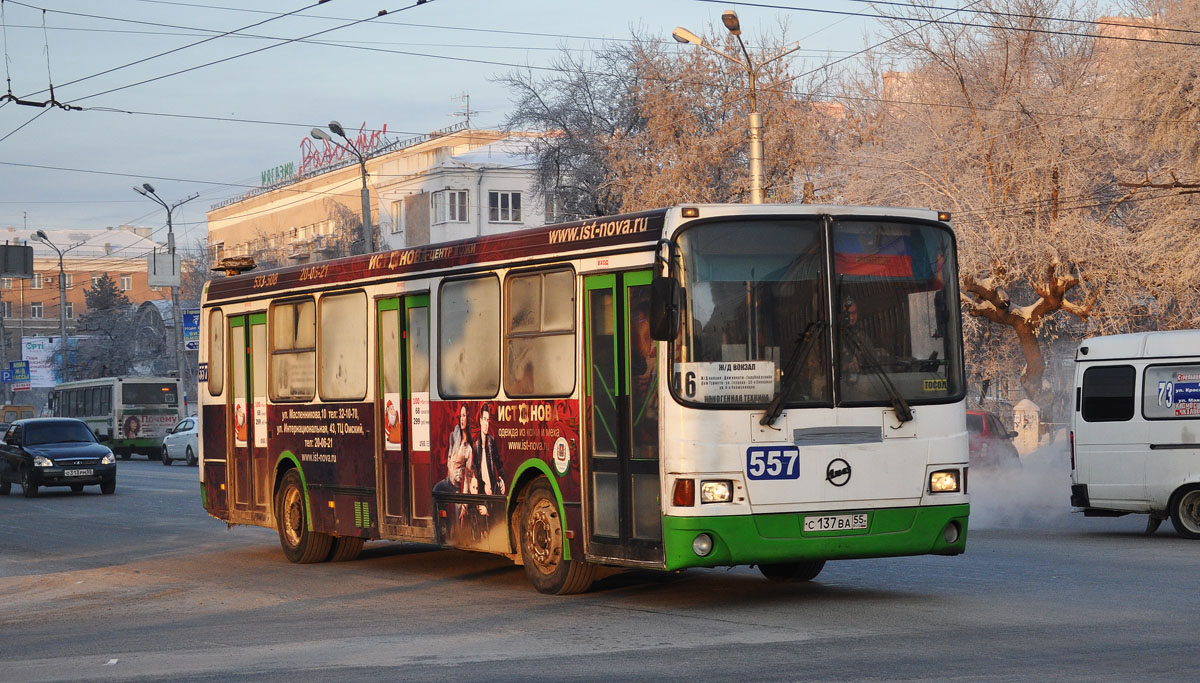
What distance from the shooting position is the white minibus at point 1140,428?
57.7ft

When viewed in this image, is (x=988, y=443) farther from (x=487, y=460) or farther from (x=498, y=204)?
(x=498, y=204)

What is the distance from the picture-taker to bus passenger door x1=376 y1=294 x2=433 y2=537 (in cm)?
1407

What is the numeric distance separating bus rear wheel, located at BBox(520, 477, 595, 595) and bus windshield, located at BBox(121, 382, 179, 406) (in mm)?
47731

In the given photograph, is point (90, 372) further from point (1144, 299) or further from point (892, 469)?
point (892, 469)

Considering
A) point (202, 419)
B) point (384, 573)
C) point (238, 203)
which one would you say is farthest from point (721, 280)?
→ point (238, 203)

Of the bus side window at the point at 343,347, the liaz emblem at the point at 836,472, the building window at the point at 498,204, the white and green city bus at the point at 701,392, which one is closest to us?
the white and green city bus at the point at 701,392

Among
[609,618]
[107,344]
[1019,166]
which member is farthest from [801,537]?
[107,344]

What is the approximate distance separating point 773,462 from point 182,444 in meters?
43.3

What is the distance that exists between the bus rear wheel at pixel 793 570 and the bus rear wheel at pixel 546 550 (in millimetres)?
1699

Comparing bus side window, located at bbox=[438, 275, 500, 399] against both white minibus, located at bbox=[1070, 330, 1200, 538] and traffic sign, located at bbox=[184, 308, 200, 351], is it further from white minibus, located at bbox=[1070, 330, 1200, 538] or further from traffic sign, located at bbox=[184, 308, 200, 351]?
traffic sign, located at bbox=[184, 308, 200, 351]

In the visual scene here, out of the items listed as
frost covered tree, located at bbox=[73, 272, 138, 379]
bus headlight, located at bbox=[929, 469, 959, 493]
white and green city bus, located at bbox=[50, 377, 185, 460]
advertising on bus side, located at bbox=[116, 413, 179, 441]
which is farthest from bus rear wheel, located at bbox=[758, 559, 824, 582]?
frost covered tree, located at bbox=[73, 272, 138, 379]

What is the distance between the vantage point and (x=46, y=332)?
13525 cm

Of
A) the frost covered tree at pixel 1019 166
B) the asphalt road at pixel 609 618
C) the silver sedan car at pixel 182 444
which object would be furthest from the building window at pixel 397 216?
the asphalt road at pixel 609 618

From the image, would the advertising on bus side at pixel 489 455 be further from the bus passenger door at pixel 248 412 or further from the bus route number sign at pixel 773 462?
the bus passenger door at pixel 248 412
